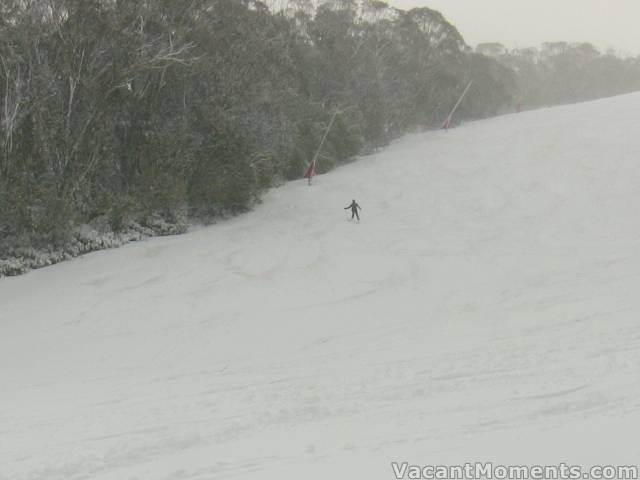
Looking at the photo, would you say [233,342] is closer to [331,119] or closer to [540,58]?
[331,119]

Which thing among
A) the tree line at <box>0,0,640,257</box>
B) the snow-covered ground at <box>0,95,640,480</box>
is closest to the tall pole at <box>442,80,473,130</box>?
the tree line at <box>0,0,640,257</box>

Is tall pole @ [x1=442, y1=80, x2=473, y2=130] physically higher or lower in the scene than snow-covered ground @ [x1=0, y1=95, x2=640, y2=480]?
higher

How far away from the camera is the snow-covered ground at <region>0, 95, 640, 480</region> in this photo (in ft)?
18.7

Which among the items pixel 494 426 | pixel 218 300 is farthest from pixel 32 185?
pixel 494 426

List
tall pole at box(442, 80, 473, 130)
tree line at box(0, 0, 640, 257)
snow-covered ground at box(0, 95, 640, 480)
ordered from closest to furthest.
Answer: snow-covered ground at box(0, 95, 640, 480), tree line at box(0, 0, 640, 257), tall pole at box(442, 80, 473, 130)

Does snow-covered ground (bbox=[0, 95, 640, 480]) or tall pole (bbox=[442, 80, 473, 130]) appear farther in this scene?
tall pole (bbox=[442, 80, 473, 130])

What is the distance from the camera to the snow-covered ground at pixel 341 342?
5.70 m

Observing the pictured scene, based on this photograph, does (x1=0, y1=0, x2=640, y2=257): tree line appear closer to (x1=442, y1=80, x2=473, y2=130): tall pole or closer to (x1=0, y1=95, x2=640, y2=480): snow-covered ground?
(x1=0, y1=95, x2=640, y2=480): snow-covered ground

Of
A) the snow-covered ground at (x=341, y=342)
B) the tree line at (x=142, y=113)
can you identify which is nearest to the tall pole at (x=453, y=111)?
the tree line at (x=142, y=113)

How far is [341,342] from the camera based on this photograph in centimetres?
978

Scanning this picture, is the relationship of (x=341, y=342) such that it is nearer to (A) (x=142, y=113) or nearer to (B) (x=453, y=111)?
(A) (x=142, y=113)

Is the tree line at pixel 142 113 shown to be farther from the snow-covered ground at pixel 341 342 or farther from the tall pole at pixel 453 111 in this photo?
the tall pole at pixel 453 111

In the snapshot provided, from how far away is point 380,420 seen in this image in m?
6.24

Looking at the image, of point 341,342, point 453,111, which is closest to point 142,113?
point 341,342
